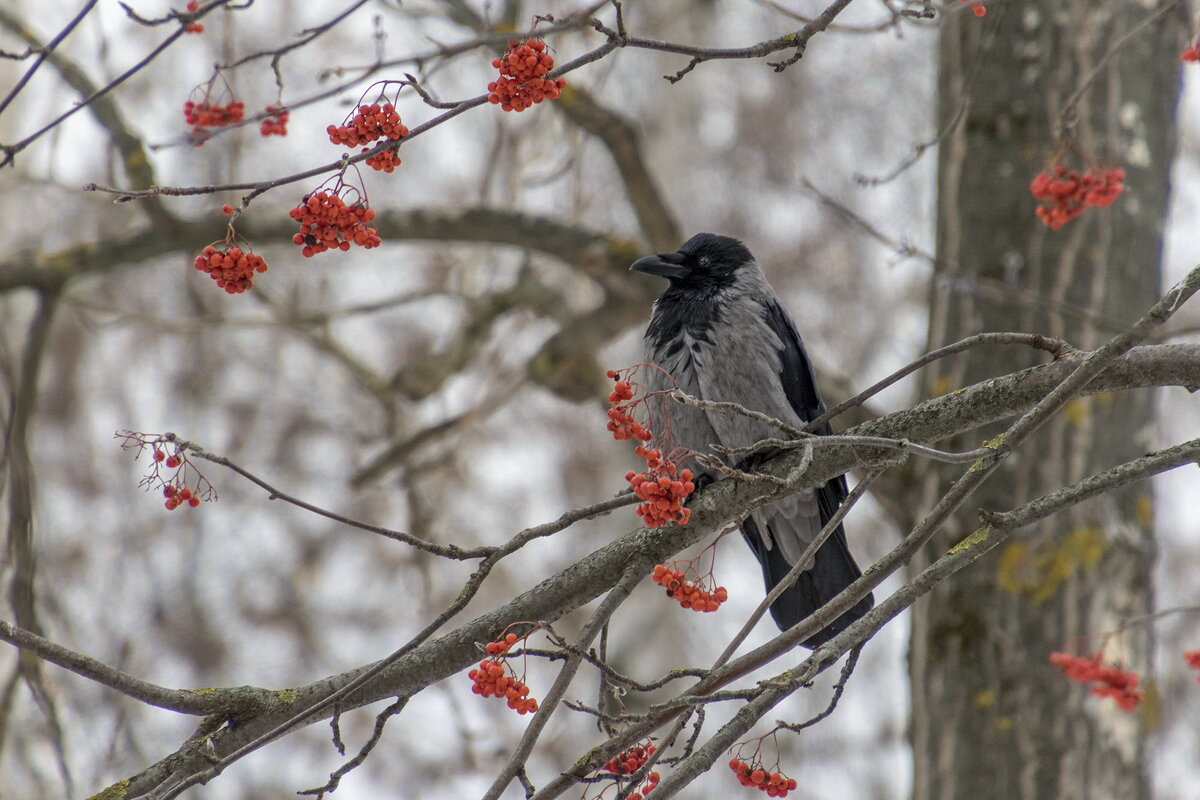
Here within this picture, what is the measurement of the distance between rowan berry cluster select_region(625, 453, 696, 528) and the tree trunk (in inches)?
82.0

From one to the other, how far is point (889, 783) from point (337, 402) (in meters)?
7.00

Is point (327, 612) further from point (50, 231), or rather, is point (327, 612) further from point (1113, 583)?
point (1113, 583)

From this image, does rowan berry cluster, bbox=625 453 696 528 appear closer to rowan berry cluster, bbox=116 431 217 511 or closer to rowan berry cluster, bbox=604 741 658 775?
rowan berry cluster, bbox=604 741 658 775

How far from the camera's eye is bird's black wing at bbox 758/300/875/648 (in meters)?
4.10

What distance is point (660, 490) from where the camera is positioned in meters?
2.23

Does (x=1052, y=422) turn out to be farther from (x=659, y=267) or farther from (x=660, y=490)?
(x=660, y=490)

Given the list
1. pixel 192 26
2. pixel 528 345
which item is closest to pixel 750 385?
pixel 192 26

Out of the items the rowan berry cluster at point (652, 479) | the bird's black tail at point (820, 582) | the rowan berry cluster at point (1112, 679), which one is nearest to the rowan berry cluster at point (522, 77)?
the rowan berry cluster at point (652, 479)

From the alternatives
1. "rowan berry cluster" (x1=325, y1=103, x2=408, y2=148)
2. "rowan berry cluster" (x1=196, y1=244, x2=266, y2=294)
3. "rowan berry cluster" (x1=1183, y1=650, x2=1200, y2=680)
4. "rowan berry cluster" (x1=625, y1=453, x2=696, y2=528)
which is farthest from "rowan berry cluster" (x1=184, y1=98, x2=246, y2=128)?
"rowan berry cluster" (x1=1183, y1=650, x2=1200, y2=680)

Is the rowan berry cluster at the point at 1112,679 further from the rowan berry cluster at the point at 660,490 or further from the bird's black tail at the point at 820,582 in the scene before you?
the rowan berry cluster at the point at 660,490

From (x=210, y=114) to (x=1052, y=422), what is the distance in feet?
10.6

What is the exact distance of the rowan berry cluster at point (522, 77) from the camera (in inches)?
80.7

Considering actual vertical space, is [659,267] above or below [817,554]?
above

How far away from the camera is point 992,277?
4586 mm
